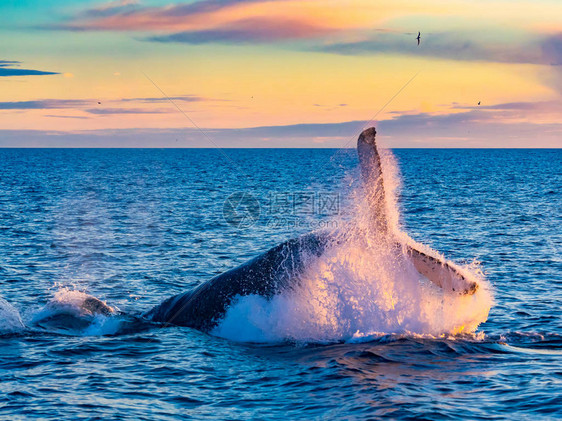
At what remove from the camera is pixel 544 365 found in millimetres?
14383

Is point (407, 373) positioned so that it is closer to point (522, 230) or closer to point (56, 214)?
point (522, 230)

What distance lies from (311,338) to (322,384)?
2928 mm

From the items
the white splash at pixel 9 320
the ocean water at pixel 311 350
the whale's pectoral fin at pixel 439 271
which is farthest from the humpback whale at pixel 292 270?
the white splash at pixel 9 320

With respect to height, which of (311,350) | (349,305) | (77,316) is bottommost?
(311,350)

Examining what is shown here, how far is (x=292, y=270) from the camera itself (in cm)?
1605

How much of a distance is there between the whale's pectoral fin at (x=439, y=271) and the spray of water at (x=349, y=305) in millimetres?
489

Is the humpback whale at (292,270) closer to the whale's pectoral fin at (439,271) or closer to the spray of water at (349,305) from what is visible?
the whale's pectoral fin at (439,271)

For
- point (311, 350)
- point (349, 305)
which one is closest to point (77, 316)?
point (311, 350)

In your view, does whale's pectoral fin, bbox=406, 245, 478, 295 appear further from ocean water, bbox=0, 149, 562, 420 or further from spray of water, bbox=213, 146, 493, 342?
ocean water, bbox=0, 149, 562, 420

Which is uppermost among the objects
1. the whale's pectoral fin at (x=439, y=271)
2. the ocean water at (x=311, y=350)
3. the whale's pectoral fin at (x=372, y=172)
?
the whale's pectoral fin at (x=372, y=172)

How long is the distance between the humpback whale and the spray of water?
238 millimetres

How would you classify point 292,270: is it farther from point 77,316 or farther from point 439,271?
point 77,316

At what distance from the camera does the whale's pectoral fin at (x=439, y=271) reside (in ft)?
48.9

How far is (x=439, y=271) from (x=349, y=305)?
8.36ft
